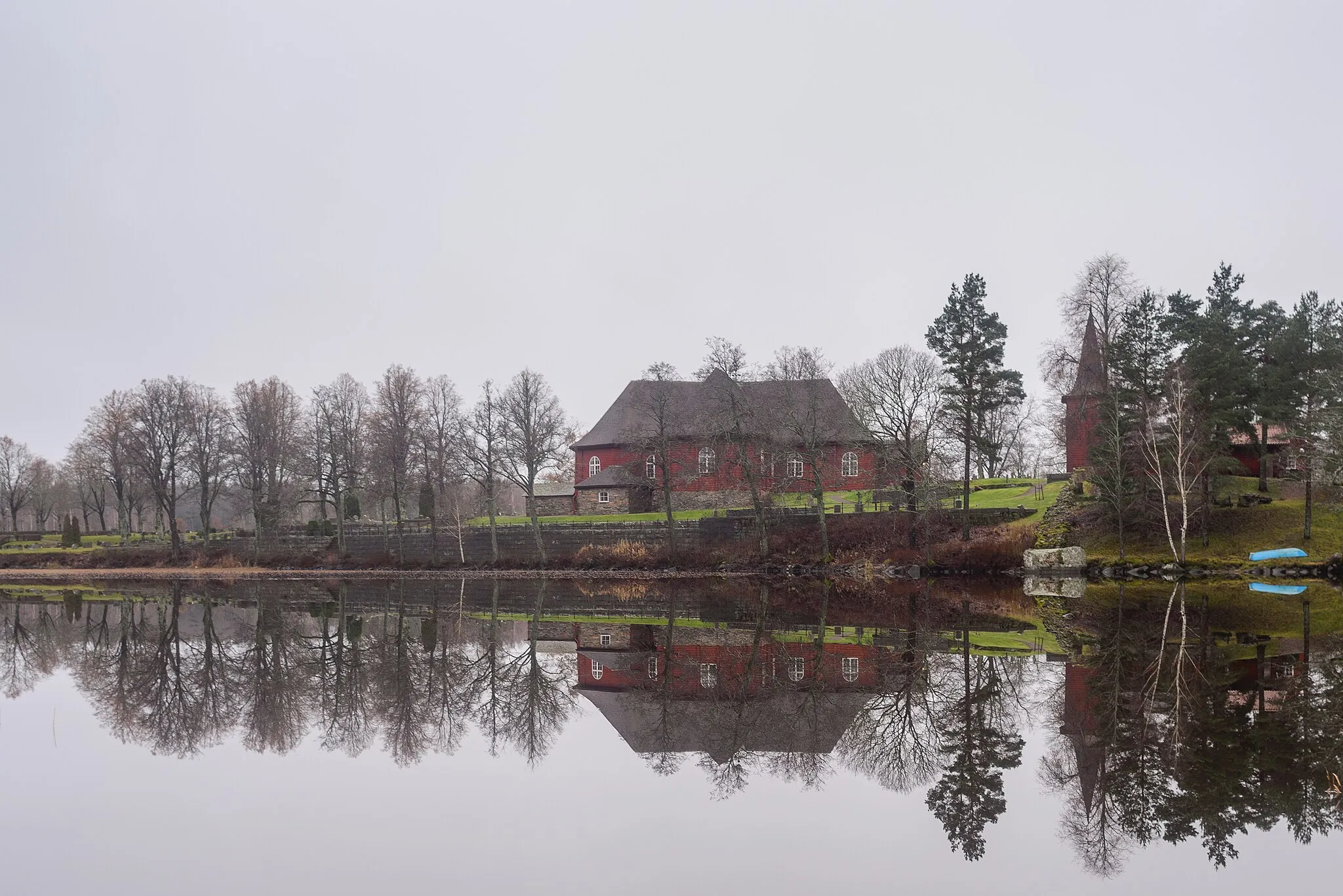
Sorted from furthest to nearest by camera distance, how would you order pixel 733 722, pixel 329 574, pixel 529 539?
pixel 529 539 < pixel 329 574 < pixel 733 722

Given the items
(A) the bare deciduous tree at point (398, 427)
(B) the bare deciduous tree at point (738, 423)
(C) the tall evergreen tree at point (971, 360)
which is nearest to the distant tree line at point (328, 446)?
(A) the bare deciduous tree at point (398, 427)

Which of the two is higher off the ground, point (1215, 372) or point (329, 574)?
point (1215, 372)

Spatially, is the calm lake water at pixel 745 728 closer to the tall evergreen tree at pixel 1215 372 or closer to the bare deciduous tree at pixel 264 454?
the tall evergreen tree at pixel 1215 372

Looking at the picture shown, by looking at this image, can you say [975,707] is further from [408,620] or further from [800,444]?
[800,444]

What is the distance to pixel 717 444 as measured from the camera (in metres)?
44.6

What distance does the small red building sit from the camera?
143ft

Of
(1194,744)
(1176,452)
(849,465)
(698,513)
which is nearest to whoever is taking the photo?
(1194,744)

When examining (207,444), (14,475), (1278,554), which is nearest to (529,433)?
(207,444)

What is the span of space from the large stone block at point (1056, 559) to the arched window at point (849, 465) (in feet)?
60.9

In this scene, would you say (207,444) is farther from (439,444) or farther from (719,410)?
(719,410)

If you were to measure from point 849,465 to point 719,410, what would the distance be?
15380 mm

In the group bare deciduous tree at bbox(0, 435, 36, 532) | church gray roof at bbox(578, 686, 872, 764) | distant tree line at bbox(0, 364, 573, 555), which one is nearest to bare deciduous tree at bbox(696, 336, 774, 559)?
distant tree line at bbox(0, 364, 573, 555)

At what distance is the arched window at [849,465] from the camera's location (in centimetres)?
5566

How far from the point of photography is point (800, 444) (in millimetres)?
43469
